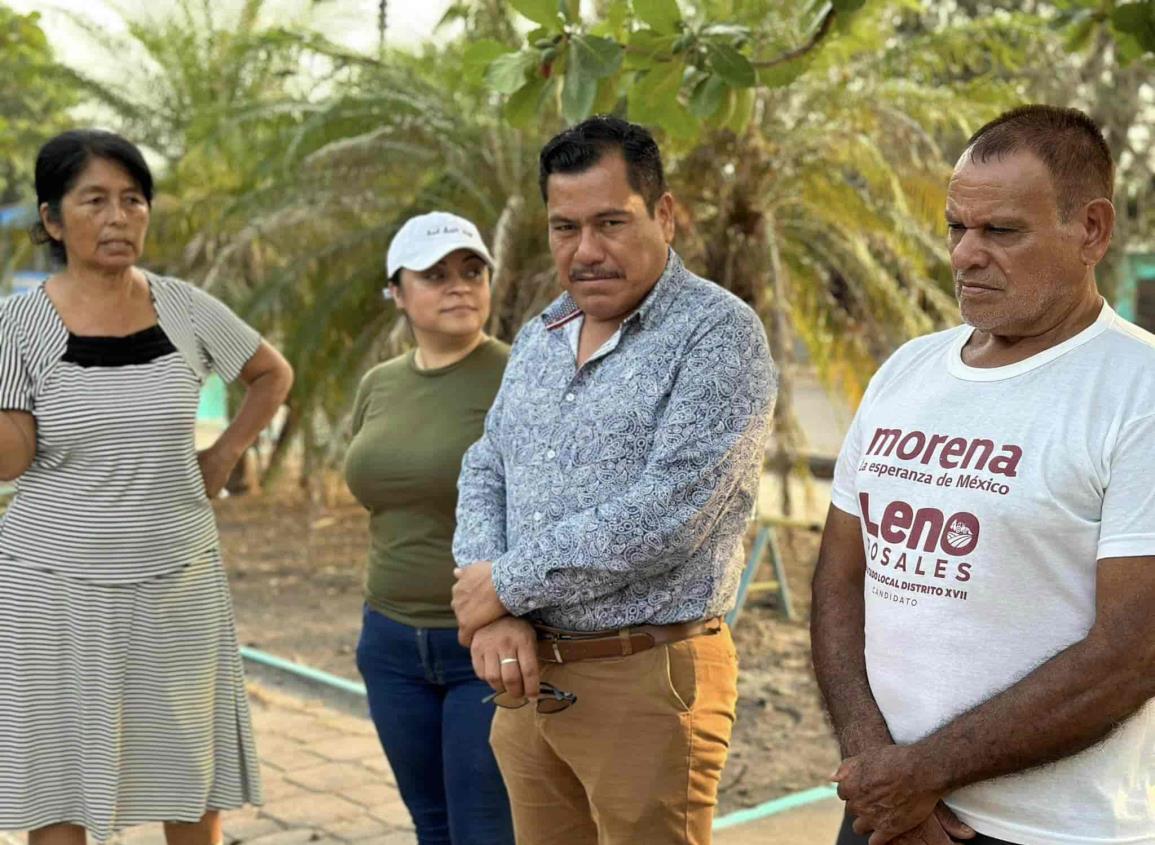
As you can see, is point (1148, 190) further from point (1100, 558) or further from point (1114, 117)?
point (1100, 558)

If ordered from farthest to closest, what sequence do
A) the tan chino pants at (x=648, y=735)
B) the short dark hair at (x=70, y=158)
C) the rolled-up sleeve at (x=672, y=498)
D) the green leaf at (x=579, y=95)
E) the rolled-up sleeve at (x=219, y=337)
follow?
the rolled-up sleeve at (x=219, y=337), the short dark hair at (x=70, y=158), the green leaf at (x=579, y=95), the tan chino pants at (x=648, y=735), the rolled-up sleeve at (x=672, y=498)

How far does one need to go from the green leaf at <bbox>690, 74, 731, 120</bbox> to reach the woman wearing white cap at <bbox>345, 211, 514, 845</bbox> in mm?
712

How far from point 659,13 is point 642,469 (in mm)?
1341

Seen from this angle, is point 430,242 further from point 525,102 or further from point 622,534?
point 622,534

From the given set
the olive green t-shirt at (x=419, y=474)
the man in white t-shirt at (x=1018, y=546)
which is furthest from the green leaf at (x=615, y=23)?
the man in white t-shirt at (x=1018, y=546)

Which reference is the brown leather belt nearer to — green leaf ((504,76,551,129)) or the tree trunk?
green leaf ((504,76,551,129))

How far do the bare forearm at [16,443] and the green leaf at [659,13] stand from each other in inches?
77.6

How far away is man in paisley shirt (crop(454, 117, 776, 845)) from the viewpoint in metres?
2.65

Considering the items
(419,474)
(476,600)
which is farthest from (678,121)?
(476,600)

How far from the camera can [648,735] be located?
107 inches

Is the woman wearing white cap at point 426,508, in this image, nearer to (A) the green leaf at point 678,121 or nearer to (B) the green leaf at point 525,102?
(B) the green leaf at point 525,102

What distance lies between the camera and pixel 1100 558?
200cm

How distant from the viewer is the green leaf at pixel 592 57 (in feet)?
11.1

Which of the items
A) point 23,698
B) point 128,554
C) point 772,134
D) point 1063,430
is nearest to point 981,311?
point 1063,430
